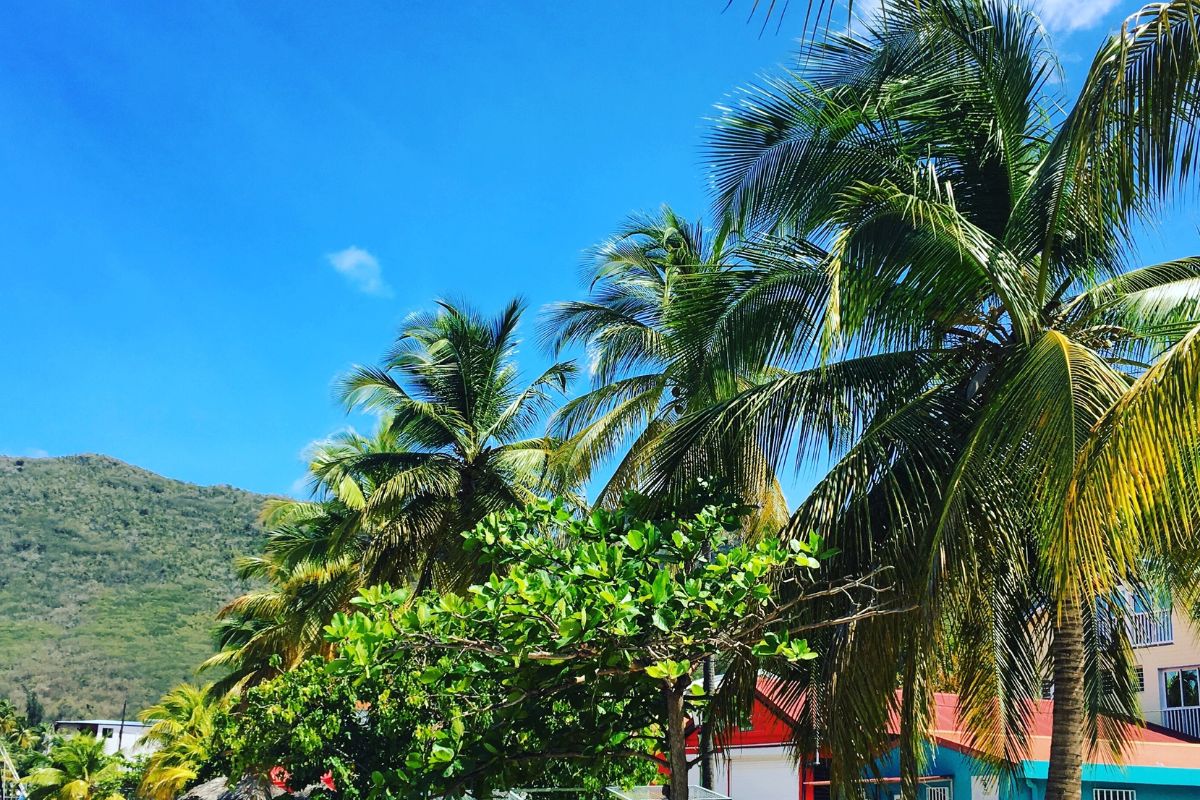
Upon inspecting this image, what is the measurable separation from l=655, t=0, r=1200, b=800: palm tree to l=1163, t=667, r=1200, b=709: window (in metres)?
17.6

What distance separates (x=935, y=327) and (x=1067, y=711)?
3.30 m

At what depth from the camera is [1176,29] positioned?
5.60 metres

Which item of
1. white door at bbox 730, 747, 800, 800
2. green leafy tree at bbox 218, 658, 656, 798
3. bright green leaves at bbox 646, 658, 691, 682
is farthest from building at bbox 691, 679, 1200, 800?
bright green leaves at bbox 646, 658, 691, 682

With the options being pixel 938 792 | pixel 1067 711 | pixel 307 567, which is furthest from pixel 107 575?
pixel 1067 711

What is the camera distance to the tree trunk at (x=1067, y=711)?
836cm

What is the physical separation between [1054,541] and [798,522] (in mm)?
3034

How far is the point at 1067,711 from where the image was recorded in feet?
28.1

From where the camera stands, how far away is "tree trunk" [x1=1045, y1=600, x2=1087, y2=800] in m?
8.36

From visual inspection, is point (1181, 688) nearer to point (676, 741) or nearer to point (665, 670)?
point (676, 741)

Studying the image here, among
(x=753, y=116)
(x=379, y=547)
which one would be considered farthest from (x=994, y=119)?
(x=379, y=547)

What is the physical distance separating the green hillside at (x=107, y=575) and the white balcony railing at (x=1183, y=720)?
75996mm

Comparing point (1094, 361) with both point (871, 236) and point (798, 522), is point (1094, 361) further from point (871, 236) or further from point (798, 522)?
point (798, 522)

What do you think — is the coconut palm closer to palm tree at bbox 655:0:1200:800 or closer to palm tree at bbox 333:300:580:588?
palm tree at bbox 333:300:580:588

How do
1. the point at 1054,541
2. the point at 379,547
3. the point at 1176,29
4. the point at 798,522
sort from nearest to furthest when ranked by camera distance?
the point at 1176,29
the point at 1054,541
the point at 798,522
the point at 379,547
